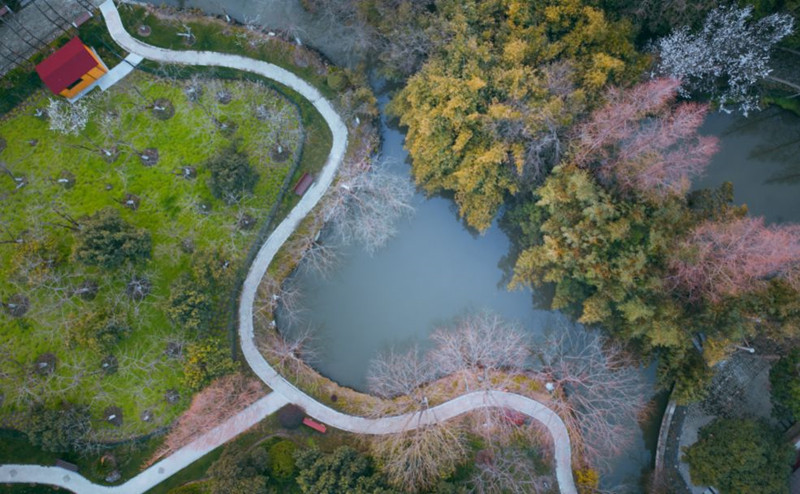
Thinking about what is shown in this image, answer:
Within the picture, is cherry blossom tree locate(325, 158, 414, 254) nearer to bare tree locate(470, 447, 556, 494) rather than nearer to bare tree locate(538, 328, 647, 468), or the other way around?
bare tree locate(538, 328, 647, 468)

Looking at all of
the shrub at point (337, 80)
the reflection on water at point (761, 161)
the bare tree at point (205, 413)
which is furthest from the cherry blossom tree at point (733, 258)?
the bare tree at point (205, 413)

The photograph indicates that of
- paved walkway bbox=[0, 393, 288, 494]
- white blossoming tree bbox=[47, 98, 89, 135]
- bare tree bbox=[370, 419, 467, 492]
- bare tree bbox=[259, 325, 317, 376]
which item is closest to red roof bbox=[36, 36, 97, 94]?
white blossoming tree bbox=[47, 98, 89, 135]

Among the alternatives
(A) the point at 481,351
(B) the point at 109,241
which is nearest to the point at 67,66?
(B) the point at 109,241

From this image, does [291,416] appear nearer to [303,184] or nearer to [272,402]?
[272,402]

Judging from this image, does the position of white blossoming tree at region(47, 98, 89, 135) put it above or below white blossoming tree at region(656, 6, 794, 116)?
below

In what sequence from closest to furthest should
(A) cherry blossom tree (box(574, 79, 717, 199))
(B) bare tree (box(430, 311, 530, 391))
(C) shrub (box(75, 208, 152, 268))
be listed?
1. (A) cherry blossom tree (box(574, 79, 717, 199))
2. (C) shrub (box(75, 208, 152, 268))
3. (B) bare tree (box(430, 311, 530, 391))

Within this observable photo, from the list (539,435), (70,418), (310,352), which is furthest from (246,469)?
(539,435)
